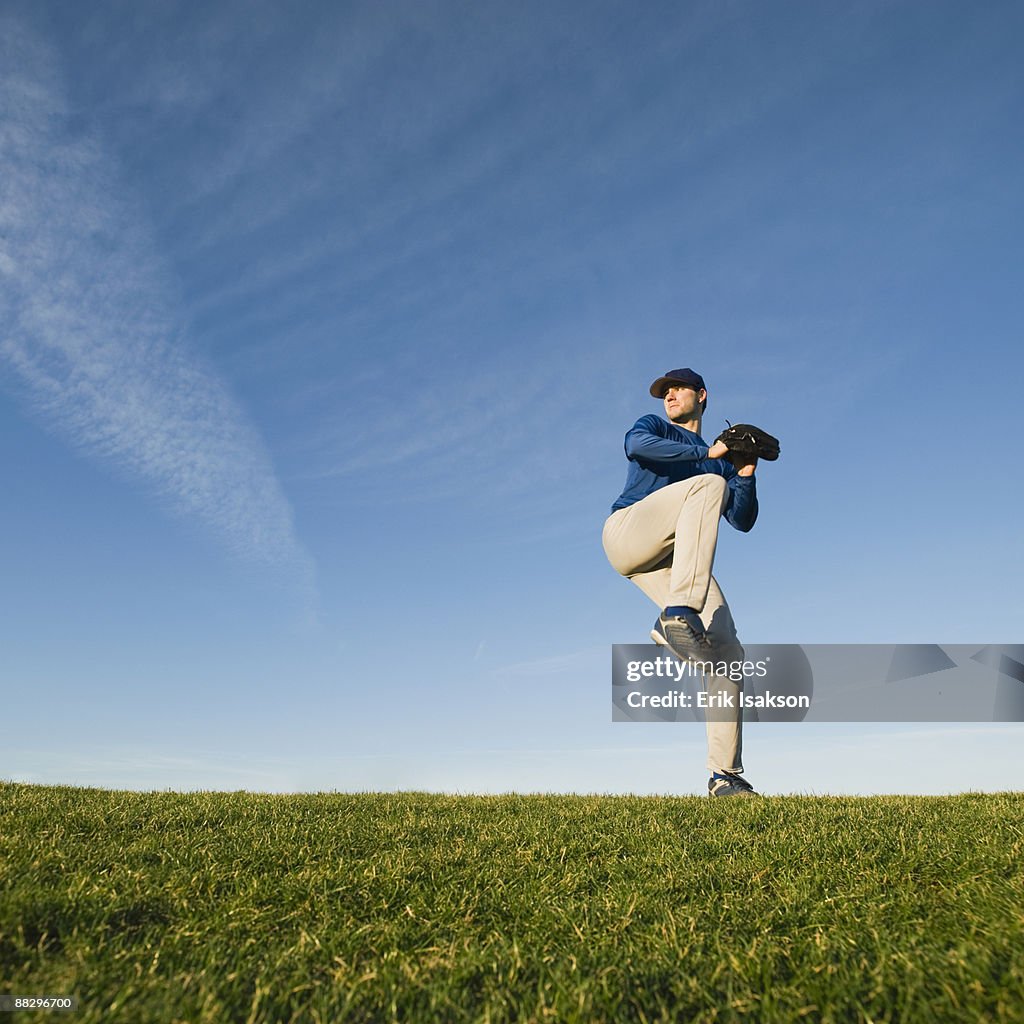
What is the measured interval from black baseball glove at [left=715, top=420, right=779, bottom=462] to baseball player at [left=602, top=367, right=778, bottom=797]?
0.9 inches

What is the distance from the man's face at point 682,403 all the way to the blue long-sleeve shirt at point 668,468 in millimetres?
245

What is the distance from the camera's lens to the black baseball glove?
8688mm

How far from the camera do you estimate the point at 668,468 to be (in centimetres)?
940

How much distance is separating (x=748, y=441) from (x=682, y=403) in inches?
54.5

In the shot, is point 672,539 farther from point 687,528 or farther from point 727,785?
point 727,785

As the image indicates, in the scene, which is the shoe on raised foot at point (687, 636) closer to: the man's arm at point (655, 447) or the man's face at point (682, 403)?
the man's arm at point (655, 447)

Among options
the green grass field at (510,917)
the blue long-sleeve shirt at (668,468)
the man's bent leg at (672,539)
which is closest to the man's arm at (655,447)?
the blue long-sleeve shirt at (668,468)

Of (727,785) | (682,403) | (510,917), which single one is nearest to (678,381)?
(682,403)

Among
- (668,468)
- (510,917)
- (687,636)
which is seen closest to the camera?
(510,917)

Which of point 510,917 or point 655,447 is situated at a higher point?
point 655,447

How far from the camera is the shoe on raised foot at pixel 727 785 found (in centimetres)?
816

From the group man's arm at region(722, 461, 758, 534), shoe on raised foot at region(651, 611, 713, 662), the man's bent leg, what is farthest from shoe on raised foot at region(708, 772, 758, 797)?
man's arm at region(722, 461, 758, 534)

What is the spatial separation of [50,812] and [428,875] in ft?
10.4

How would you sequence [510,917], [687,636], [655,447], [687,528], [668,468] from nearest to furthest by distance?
[510,917] → [687,636] → [687,528] → [655,447] → [668,468]
